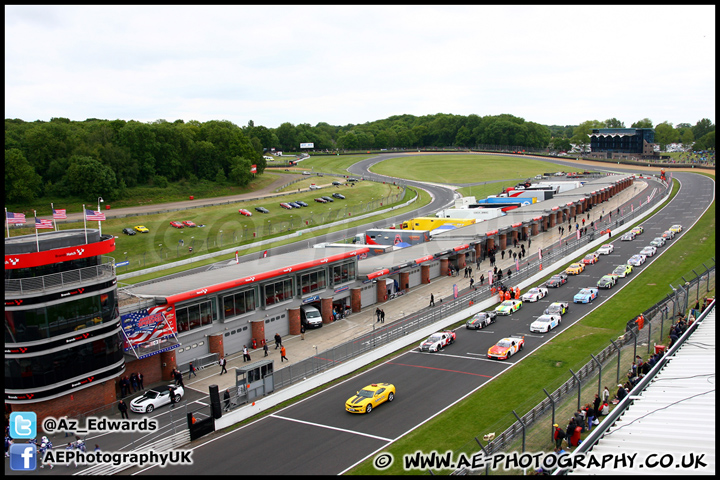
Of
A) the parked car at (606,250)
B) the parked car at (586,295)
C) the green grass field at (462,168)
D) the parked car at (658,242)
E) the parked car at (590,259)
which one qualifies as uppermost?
the green grass field at (462,168)

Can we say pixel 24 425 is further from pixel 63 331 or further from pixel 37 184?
pixel 37 184

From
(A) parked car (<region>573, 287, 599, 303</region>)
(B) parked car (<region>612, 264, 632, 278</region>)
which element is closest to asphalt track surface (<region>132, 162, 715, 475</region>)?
(A) parked car (<region>573, 287, 599, 303</region>)

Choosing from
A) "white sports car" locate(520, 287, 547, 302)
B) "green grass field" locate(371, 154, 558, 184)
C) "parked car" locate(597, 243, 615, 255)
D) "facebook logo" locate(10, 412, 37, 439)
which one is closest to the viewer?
"facebook logo" locate(10, 412, 37, 439)

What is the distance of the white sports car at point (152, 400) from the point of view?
30.3 metres

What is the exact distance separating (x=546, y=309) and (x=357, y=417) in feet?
74.5

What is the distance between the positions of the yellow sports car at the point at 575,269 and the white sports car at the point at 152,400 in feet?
136

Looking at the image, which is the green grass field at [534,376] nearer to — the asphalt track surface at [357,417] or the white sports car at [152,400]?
the asphalt track surface at [357,417]

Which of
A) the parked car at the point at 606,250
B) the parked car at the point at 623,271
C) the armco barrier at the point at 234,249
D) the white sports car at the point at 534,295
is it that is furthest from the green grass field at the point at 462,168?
the white sports car at the point at 534,295

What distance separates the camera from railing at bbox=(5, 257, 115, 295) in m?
28.2

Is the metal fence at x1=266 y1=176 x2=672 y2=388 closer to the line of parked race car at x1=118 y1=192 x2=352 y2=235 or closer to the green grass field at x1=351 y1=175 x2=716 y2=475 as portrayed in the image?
the green grass field at x1=351 y1=175 x2=716 y2=475

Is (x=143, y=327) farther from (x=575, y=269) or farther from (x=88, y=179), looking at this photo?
(x=88, y=179)

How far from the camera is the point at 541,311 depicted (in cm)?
4716

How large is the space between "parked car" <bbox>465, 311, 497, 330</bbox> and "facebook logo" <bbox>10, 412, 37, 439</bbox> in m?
29.2

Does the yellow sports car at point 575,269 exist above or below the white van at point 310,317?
above
